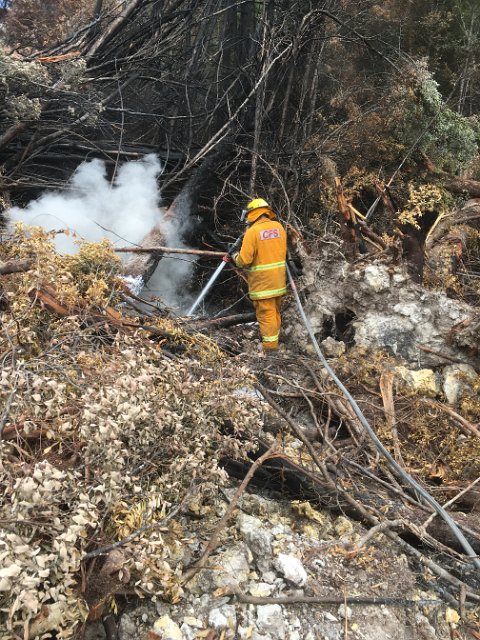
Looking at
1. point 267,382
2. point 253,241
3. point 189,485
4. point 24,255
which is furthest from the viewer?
point 253,241

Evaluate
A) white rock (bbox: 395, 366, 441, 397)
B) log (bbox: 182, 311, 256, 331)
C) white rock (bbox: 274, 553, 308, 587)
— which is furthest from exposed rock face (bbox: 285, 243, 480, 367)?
white rock (bbox: 274, 553, 308, 587)

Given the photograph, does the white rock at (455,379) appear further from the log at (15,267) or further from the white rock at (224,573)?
the log at (15,267)

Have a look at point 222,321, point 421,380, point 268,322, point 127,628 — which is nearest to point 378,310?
point 421,380

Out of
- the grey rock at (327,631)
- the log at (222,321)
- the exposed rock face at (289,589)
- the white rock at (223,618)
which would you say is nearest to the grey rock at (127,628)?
the exposed rock face at (289,589)

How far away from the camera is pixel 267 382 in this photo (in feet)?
13.4

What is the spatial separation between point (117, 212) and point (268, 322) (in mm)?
2356

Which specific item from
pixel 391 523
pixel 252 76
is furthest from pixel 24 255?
pixel 252 76

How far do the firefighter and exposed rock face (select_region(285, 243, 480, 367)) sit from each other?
267 mm

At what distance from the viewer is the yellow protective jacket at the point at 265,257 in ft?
16.4

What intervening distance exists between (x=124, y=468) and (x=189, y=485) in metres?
0.36

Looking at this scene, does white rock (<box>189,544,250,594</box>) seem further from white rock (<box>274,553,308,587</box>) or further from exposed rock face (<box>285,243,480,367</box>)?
exposed rock face (<box>285,243,480,367</box>)

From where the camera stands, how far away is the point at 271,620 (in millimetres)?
2191

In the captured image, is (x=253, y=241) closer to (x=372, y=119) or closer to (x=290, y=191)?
(x=290, y=191)

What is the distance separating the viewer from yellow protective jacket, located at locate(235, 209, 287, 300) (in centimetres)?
500
